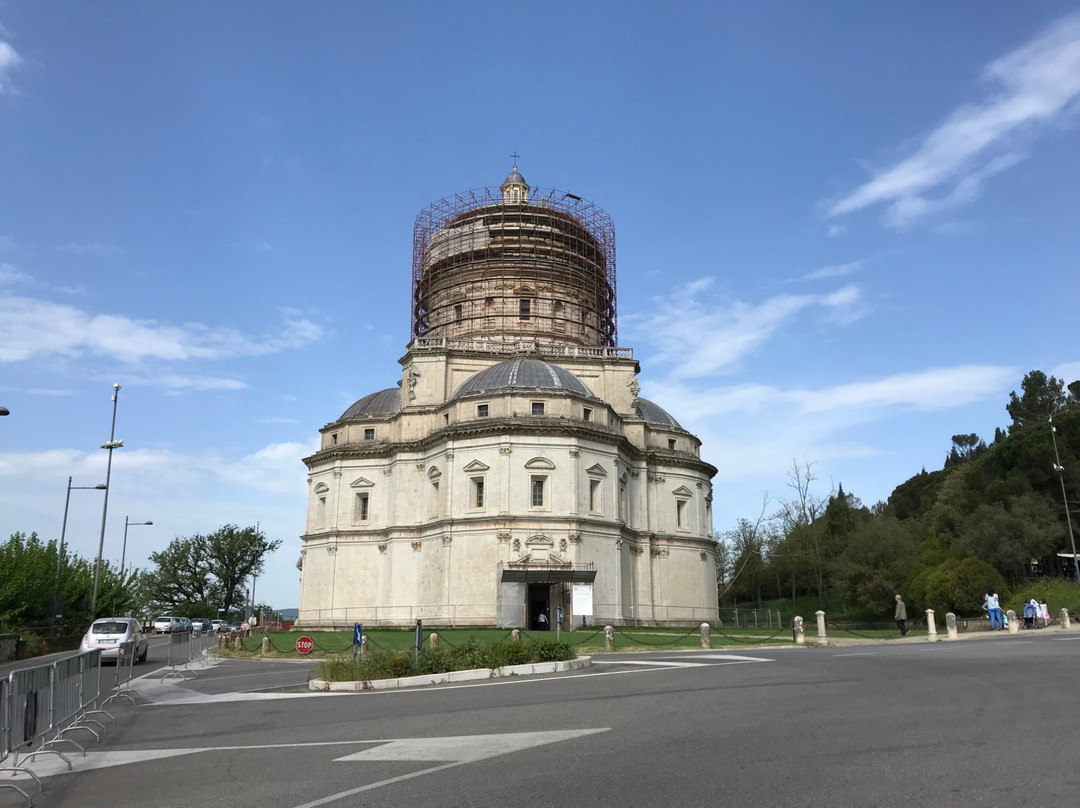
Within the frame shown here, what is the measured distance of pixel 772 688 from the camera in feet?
50.4

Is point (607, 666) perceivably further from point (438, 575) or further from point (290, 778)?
point (438, 575)

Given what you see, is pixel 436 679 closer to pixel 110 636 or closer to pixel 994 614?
pixel 110 636

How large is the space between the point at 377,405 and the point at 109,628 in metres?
28.5

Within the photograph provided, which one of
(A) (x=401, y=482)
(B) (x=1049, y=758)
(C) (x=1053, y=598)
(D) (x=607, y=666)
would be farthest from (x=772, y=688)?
(C) (x=1053, y=598)

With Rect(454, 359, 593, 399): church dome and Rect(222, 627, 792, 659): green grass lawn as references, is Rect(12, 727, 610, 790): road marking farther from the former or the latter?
Rect(454, 359, 593, 399): church dome

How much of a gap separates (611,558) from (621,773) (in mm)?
41086

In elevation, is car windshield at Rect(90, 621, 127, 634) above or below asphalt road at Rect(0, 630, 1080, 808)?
above

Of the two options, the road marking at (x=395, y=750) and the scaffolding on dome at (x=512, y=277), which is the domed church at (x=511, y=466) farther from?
the road marking at (x=395, y=750)

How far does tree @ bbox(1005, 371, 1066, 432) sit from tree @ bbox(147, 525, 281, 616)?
78.2 meters

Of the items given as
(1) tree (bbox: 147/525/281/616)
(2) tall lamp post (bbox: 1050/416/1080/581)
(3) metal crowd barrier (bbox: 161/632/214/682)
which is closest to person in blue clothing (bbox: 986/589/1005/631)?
(2) tall lamp post (bbox: 1050/416/1080/581)

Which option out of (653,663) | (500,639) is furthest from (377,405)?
(653,663)

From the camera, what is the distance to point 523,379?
164 feet

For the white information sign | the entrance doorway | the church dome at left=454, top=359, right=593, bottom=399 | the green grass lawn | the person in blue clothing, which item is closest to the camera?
the green grass lawn

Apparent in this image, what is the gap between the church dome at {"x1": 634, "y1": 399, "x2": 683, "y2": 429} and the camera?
201 feet
